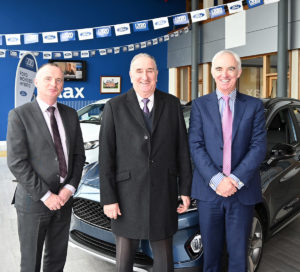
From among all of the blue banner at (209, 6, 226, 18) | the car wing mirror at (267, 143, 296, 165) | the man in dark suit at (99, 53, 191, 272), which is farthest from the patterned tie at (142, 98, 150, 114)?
the blue banner at (209, 6, 226, 18)

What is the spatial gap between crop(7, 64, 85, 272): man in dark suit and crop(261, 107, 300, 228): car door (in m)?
1.52

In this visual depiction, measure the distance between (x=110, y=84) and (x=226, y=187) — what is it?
11.6 m

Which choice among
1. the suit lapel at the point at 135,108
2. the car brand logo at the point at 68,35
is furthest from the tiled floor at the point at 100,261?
the car brand logo at the point at 68,35

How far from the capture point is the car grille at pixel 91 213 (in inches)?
98.7

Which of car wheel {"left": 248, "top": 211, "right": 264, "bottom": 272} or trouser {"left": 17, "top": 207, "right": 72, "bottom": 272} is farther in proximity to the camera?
car wheel {"left": 248, "top": 211, "right": 264, "bottom": 272}

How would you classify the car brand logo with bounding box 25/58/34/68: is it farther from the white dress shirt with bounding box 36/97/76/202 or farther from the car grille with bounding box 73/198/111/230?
the white dress shirt with bounding box 36/97/76/202

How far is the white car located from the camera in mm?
5332

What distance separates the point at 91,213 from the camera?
2.62 meters

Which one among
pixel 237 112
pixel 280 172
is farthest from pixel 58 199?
pixel 280 172

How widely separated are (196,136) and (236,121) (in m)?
0.26

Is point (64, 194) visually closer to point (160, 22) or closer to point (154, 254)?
point (154, 254)

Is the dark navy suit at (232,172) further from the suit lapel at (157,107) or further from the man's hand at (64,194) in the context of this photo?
the man's hand at (64,194)

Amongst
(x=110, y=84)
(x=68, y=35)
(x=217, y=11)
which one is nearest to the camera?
(x=217, y=11)

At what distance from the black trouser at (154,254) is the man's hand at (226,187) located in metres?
0.41
